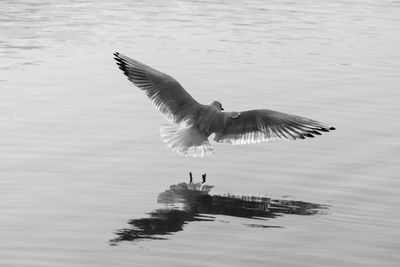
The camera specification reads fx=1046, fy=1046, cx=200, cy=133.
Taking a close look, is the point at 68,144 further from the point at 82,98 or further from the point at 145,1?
the point at 145,1

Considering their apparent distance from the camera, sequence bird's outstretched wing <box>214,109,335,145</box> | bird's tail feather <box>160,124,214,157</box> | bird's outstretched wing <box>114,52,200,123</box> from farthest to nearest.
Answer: bird's outstretched wing <box>114,52,200,123</box>
bird's outstretched wing <box>214,109,335,145</box>
bird's tail feather <box>160,124,214,157</box>

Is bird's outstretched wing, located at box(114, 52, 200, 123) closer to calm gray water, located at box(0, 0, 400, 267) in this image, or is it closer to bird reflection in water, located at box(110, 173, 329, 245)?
calm gray water, located at box(0, 0, 400, 267)

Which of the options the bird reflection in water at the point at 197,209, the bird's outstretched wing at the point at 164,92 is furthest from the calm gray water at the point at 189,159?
the bird's outstretched wing at the point at 164,92

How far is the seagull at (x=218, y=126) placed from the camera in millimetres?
10328

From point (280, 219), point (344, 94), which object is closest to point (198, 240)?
point (280, 219)

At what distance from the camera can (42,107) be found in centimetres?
1302

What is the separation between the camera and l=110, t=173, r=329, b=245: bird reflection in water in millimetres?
8492

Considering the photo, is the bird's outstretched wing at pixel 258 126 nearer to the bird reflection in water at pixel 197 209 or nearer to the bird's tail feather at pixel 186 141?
the bird's tail feather at pixel 186 141

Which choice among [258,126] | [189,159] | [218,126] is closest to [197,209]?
[218,126]

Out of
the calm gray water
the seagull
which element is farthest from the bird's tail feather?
the calm gray water

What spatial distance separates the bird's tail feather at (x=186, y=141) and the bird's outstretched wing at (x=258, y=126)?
1.03ft

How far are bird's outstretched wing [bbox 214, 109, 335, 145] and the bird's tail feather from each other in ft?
1.03

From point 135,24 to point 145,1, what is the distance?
3801 millimetres

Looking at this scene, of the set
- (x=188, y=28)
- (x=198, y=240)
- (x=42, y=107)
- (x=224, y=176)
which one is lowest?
(x=198, y=240)
